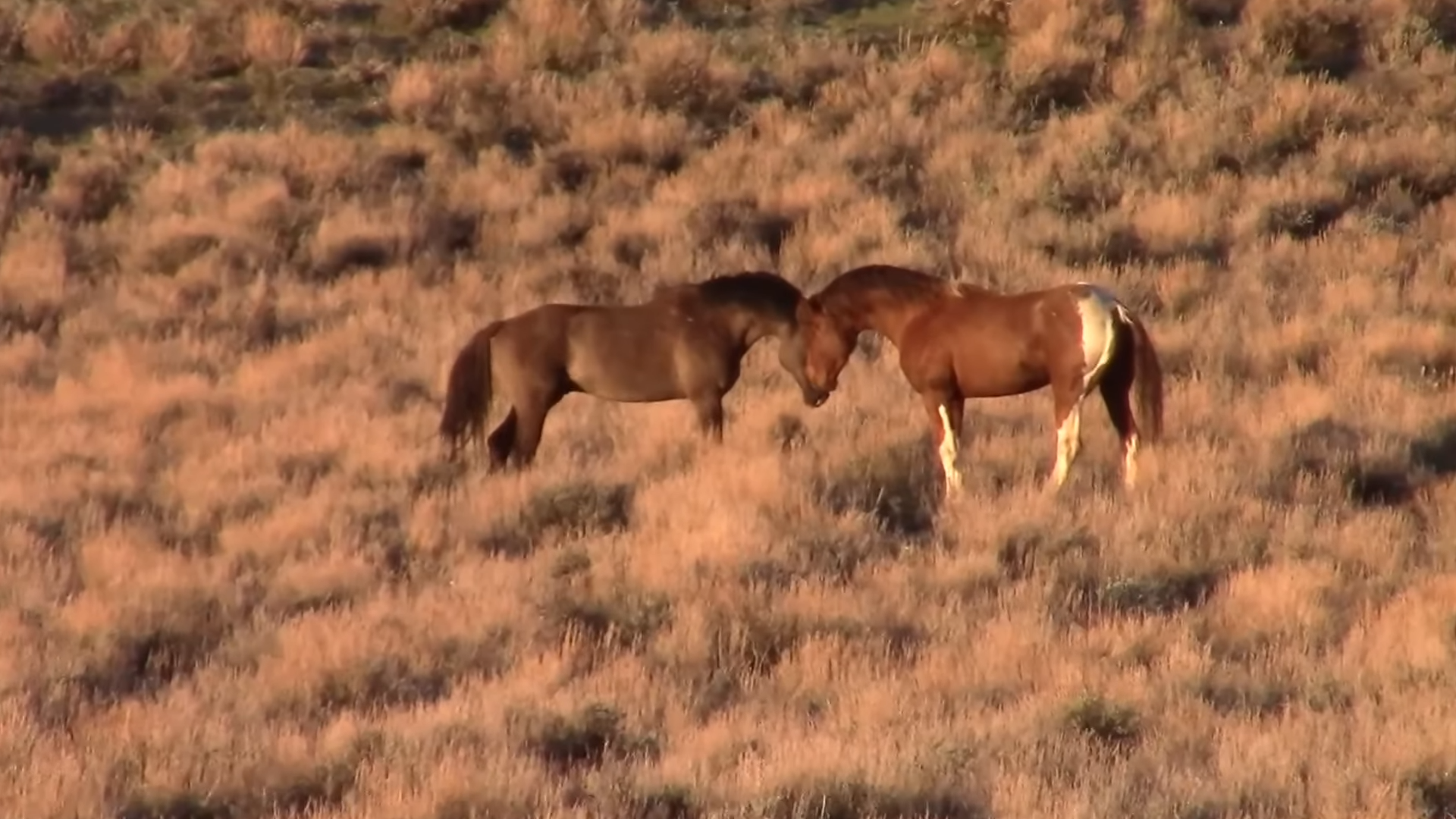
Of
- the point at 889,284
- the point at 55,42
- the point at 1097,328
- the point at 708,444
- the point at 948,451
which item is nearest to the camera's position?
the point at 1097,328

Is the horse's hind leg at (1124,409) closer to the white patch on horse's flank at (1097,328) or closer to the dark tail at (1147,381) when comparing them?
the dark tail at (1147,381)

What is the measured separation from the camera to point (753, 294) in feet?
37.7

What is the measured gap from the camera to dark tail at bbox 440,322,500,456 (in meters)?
11.7

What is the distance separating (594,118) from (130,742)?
14.6 meters

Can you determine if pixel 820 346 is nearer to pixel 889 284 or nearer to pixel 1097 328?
pixel 889 284

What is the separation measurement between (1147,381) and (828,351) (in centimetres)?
188

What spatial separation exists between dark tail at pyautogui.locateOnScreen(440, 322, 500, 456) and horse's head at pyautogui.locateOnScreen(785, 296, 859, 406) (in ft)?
6.17

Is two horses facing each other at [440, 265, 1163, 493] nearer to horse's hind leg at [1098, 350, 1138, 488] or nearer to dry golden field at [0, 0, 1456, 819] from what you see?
horse's hind leg at [1098, 350, 1138, 488]

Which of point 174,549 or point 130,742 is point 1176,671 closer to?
point 130,742

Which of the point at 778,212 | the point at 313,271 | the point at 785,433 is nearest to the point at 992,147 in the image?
the point at 778,212

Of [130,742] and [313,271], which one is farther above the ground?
[130,742]

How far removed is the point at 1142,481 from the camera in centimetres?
1055

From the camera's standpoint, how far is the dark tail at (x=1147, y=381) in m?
10.4

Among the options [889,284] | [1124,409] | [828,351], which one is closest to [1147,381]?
[1124,409]
